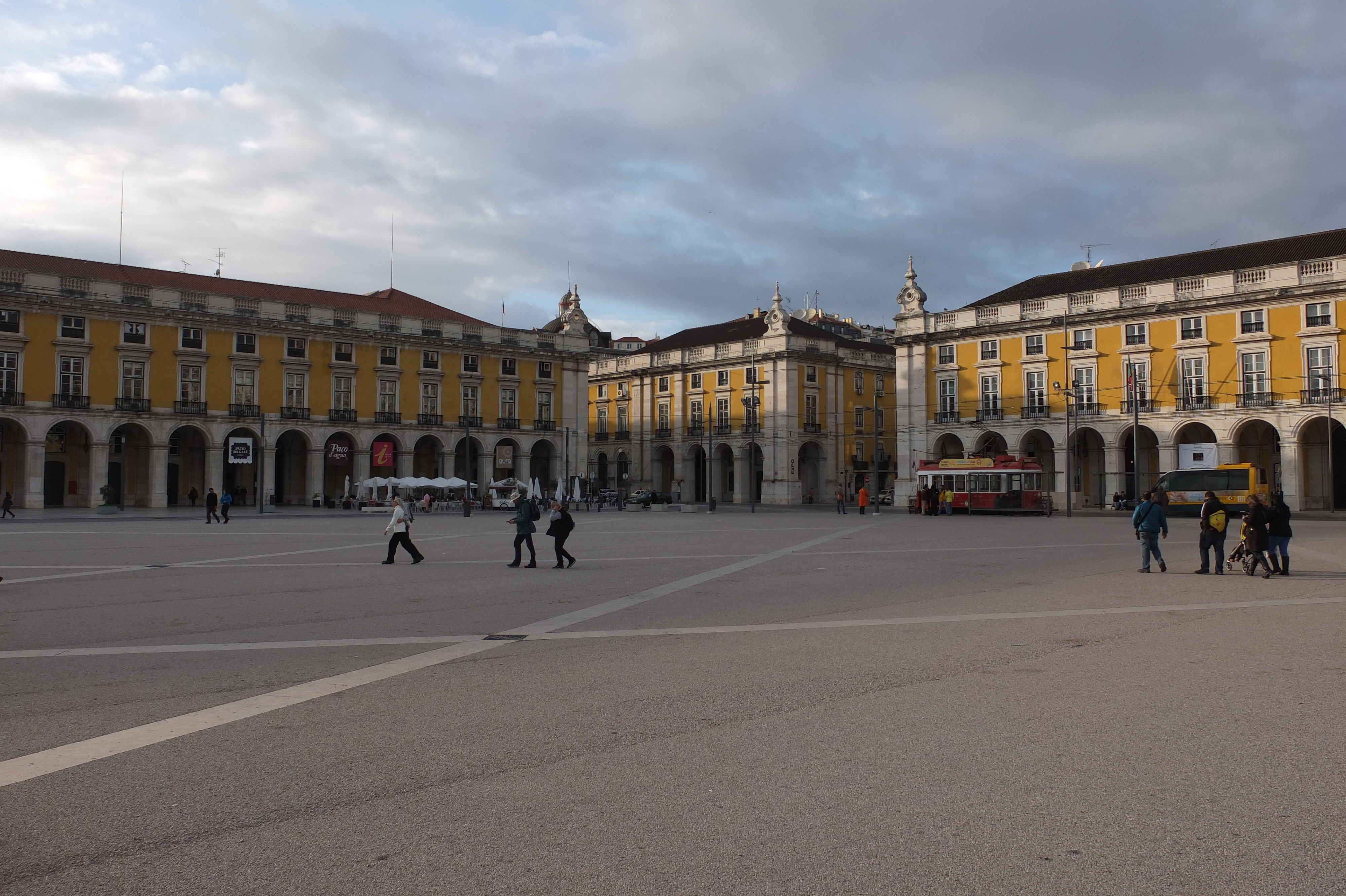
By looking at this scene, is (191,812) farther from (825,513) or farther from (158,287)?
(158,287)

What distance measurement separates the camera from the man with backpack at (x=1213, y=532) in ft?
53.8

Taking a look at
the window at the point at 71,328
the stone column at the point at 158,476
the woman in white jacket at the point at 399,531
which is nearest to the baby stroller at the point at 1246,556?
the woman in white jacket at the point at 399,531

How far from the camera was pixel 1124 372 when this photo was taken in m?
51.5

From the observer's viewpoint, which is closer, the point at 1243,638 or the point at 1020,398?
the point at 1243,638

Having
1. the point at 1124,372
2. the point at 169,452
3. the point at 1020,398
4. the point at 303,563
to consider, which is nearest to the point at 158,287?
the point at 169,452

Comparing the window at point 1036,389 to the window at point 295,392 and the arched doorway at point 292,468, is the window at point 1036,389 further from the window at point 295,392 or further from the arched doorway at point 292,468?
the arched doorway at point 292,468

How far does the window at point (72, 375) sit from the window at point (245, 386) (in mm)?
7230

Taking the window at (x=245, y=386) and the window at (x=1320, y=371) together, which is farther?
the window at (x=245, y=386)

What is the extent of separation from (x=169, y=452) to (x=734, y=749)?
57.6 metres

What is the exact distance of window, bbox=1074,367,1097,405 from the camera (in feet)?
172

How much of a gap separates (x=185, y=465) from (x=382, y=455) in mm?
10615

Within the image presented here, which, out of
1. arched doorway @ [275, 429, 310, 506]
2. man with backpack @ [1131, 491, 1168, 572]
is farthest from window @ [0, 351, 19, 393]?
man with backpack @ [1131, 491, 1168, 572]

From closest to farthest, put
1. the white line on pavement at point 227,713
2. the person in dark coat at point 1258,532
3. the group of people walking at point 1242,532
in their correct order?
1. the white line on pavement at point 227,713
2. the person in dark coat at point 1258,532
3. the group of people walking at point 1242,532

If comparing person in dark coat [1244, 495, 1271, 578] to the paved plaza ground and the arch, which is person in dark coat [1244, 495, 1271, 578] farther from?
the arch
